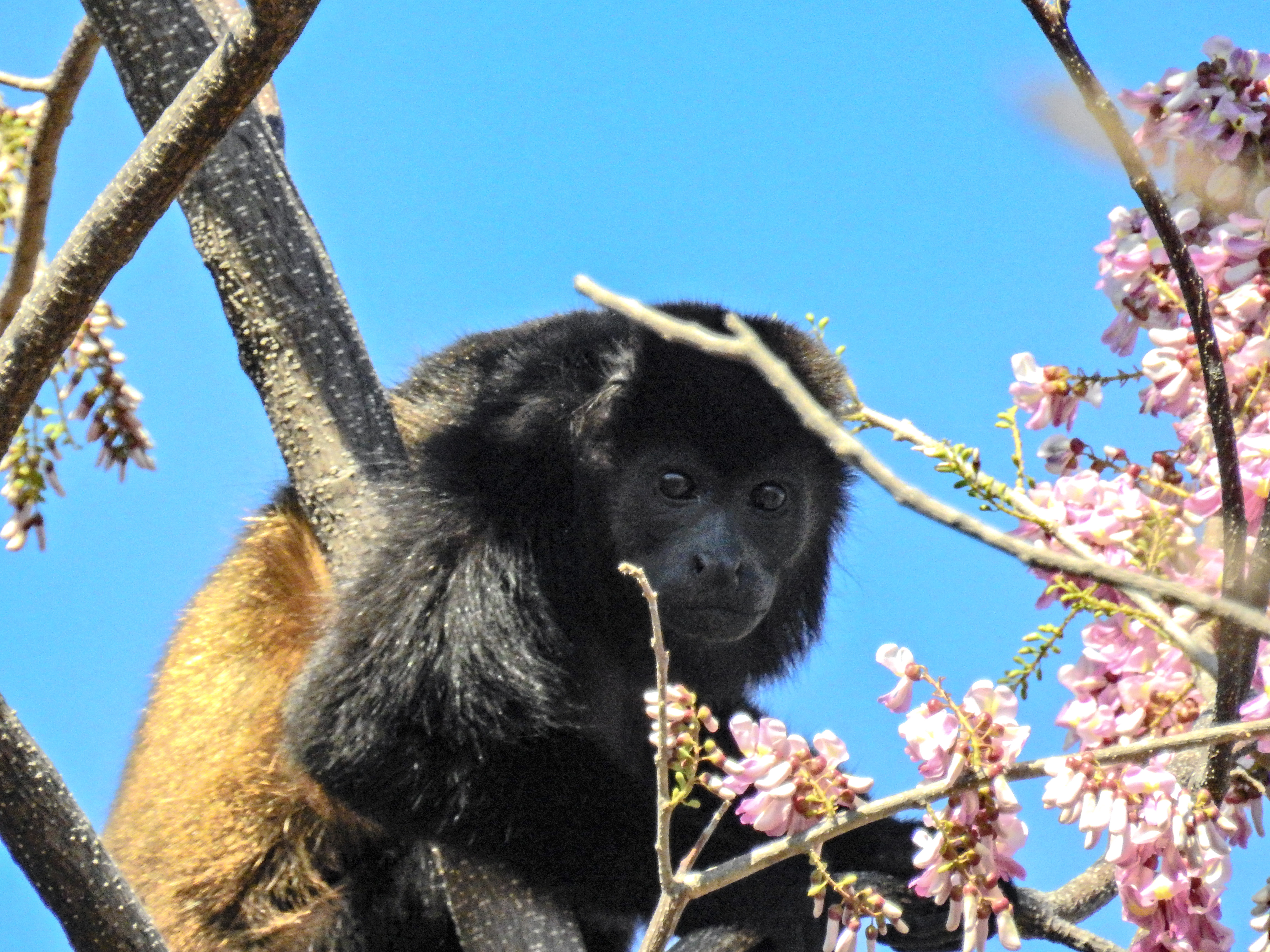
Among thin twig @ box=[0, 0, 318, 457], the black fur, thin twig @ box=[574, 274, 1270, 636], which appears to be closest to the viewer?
thin twig @ box=[574, 274, 1270, 636]

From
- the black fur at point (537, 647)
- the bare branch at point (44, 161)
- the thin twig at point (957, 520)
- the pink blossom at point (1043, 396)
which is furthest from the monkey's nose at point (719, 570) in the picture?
the thin twig at point (957, 520)

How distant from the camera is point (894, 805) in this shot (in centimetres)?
200

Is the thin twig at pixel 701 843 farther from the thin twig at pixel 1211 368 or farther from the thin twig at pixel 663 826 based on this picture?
the thin twig at pixel 1211 368

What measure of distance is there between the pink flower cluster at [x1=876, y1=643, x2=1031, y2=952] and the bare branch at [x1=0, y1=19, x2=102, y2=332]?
2828 millimetres

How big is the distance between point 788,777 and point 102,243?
169cm

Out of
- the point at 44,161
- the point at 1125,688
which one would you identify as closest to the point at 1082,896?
the point at 1125,688

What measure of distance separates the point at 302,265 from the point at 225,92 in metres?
1.41

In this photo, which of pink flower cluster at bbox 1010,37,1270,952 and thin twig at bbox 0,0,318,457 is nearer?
pink flower cluster at bbox 1010,37,1270,952

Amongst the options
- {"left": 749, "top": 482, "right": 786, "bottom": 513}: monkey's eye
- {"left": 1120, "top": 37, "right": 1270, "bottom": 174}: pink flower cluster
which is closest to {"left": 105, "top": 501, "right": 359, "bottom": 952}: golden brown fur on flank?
{"left": 749, "top": 482, "right": 786, "bottom": 513}: monkey's eye

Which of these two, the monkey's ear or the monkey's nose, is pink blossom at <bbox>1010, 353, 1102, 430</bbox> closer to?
the monkey's nose

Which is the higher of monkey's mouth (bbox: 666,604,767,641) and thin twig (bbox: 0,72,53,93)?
thin twig (bbox: 0,72,53,93)

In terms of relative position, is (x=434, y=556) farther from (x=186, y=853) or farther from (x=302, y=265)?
(x=186, y=853)

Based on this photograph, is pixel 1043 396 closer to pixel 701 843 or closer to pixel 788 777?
pixel 788 777

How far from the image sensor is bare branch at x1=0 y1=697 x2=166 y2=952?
241 cm
